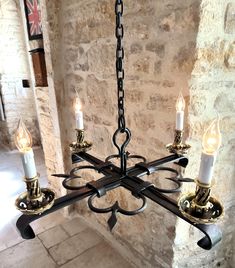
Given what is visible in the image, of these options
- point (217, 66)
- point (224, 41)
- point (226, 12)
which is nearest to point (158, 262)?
point (217, 66)

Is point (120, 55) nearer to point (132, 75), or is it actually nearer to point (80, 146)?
point (80, 146)

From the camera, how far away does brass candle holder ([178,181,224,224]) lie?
0.48 meters

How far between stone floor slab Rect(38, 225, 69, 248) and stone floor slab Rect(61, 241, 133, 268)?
0.27 metres

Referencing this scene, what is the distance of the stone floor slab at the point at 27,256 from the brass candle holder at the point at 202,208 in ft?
5.25

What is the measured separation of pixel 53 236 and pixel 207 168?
191cm

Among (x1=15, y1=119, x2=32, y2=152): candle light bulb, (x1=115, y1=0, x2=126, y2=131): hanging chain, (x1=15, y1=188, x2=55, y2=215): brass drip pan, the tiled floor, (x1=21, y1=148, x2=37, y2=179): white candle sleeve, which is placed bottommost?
the tiled floor

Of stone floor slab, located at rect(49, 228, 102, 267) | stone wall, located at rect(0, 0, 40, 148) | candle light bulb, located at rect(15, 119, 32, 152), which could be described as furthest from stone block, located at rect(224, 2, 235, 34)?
stone wall, located at rect(0, 0, 40, 148)

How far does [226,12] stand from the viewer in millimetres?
1021

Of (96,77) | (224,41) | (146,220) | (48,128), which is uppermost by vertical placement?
(224,41)

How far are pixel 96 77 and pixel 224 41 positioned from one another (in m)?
0.86

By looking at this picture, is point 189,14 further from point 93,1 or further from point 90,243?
point 90,243

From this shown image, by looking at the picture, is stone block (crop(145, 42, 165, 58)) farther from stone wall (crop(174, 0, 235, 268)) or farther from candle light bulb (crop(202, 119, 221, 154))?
candle light bulb (crop(202, 119, 221, 154))

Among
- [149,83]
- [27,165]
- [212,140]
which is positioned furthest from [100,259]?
[212,140]

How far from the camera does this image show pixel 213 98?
1.15m
